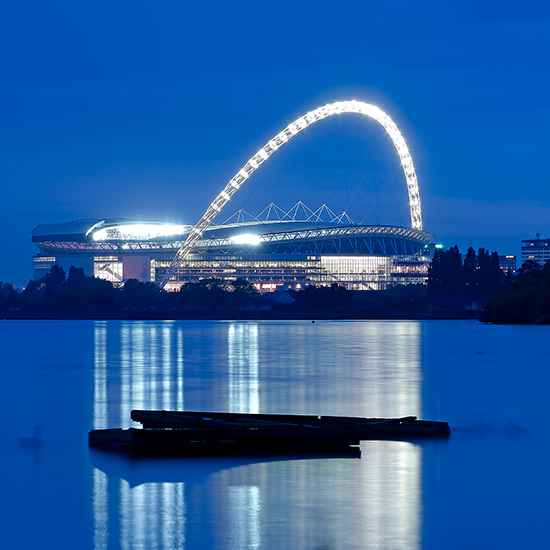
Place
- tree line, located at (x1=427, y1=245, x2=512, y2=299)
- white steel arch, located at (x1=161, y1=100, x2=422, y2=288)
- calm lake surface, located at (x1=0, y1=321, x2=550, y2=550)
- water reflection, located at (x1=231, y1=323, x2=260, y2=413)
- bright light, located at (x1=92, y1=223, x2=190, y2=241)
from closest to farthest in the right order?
calm lake surface, located at (x1=0, y1=321, x2=550, y2=550) → water reflection, located at (x1=231, y1=323, x2=260, y2=413) → white steel arch, located at (x1=161, y1=100, x2=422, y2=288) → tree line, located at (x1=427, y1=245, x2=512, y2=299) → bright light, located at (x1=92, y1=223, x2=190, y2=241)

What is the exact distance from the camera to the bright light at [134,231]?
181250mm

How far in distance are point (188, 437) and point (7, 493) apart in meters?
3.91

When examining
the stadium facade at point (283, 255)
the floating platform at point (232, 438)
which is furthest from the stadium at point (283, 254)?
the floating platform at point (232, 438)

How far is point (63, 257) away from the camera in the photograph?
7377 inches

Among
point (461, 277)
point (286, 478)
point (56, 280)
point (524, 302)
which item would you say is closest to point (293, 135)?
point (461, 277)

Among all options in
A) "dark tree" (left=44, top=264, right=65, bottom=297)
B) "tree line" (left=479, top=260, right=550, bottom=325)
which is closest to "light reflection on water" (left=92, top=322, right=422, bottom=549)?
"tree line" (left=479, top=260, right=550, bottom=325)

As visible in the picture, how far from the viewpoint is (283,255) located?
544 ft

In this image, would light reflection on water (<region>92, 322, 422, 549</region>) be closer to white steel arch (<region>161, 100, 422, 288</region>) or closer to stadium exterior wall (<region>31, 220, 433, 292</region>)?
white steel arch (<region>161, 100, 422, 288</region>)

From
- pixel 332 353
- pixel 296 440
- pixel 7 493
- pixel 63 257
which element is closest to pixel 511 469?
pixel 296 440

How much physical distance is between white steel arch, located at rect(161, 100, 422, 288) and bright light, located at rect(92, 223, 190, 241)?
33202 mm

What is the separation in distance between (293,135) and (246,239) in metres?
46.2

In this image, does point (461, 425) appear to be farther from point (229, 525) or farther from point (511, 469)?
point (229, 525)

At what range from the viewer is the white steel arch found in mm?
117250

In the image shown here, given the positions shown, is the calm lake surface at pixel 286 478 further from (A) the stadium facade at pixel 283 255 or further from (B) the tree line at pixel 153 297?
(A) the stadium facade at pixel 283 255
